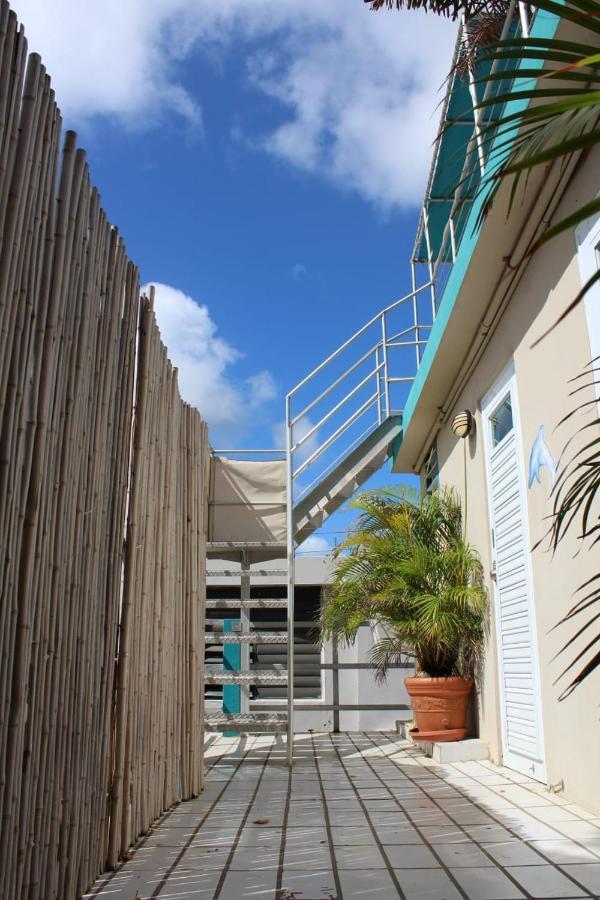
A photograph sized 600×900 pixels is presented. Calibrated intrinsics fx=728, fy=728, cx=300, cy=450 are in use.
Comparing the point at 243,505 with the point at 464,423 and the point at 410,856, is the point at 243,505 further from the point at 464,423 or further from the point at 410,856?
the point at 410,856

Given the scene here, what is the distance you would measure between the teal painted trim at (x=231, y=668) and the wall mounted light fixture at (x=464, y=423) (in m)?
2.73

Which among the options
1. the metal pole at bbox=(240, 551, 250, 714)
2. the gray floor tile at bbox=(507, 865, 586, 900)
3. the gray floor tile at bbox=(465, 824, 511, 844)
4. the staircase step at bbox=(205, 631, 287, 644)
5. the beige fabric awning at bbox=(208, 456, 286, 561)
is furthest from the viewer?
the metal pole at bbox=(240, 551, 250, 714)

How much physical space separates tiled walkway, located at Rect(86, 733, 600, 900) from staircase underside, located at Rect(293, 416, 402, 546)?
276 cm

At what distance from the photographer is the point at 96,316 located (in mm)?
2721

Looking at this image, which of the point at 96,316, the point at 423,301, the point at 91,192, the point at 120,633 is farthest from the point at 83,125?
the point at 423,301

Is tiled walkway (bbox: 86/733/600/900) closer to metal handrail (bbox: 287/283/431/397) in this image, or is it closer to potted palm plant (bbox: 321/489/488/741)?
potted palm plant (bbox: 321/489/488/741)

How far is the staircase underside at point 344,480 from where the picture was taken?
7293mm

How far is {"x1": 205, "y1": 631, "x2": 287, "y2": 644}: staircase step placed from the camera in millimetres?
6246

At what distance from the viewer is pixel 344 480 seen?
757cm

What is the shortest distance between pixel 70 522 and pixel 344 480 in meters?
5.31

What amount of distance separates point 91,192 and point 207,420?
9.21 feet

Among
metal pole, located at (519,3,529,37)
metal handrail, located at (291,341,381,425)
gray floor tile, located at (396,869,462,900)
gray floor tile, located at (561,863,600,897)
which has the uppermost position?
metal pole, located at (519,3,529,37)

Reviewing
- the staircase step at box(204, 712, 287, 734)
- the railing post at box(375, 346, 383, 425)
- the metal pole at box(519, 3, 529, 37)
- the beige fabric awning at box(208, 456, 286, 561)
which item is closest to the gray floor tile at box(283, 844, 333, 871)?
the staircase step at box(204, 712, 287, 734)

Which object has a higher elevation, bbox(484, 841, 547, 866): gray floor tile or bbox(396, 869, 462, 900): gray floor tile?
bbox(484, 841, 547, 866): gray floor tile
